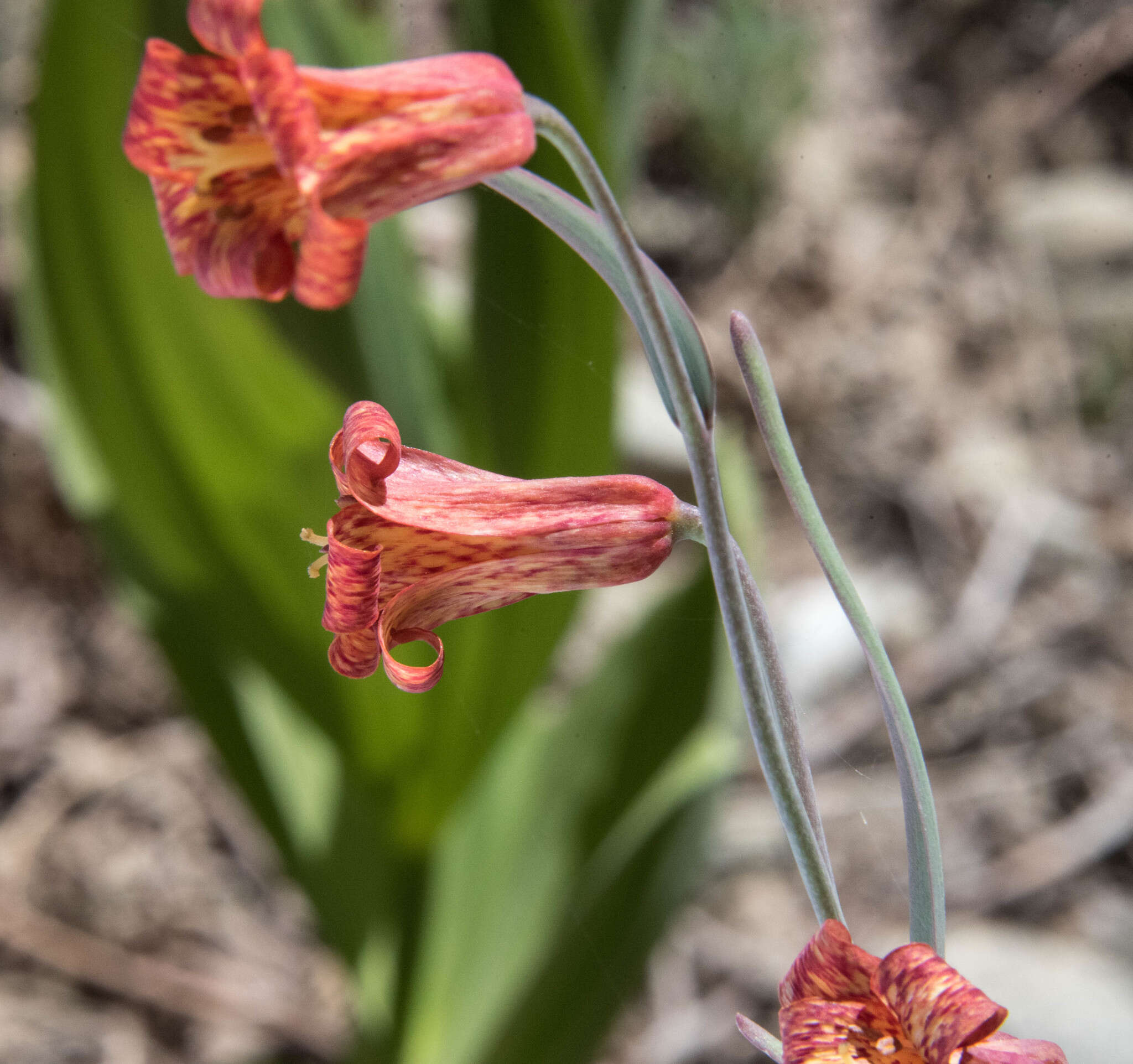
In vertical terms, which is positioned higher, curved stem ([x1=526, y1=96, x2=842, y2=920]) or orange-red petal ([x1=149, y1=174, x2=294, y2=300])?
orange-red petal ([x1=149, y1=174, x2=294, y2=300])

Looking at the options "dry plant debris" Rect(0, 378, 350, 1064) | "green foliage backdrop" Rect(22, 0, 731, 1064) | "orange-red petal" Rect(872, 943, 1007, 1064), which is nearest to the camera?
"orange-red petal" Rect(872, 943, 1007, 1064)

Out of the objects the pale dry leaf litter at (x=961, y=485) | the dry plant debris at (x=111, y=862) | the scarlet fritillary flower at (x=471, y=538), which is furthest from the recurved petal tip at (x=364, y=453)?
the dry plant debris at (x=111, y=862)

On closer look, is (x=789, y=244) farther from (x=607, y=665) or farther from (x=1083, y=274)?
(x=607, y=665)

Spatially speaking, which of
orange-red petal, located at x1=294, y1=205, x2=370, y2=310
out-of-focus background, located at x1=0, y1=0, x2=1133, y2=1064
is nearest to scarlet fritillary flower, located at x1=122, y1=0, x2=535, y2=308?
orange-red petal, located at x1=294, y1=205, x2=370, y2=310

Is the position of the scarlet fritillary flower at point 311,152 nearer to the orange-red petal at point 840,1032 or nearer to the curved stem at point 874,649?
the curved stem at point 874,649

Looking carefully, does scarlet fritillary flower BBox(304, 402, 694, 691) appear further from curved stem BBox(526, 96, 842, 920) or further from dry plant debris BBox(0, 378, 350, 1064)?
dry plant debris BBox(0, 378, 350, 1064)

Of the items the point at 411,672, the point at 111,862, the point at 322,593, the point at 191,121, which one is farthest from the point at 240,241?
the point at 111,862
